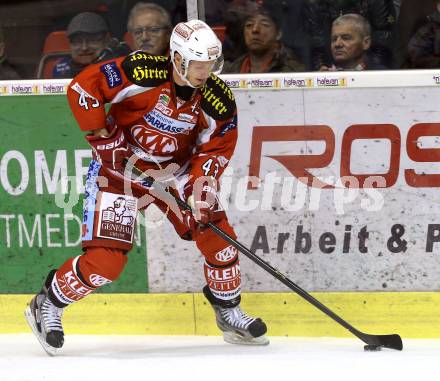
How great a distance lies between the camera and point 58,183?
5.78 meters

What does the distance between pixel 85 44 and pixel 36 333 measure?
1.50 meters

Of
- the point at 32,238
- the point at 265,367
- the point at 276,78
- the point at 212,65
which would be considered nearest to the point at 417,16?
the point at 276,78

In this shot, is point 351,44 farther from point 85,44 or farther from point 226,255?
point 85,44

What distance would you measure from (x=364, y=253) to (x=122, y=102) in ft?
4.62

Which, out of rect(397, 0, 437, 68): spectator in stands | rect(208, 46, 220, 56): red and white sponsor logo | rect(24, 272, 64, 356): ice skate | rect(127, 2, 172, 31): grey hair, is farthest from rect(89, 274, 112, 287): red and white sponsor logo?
rect(397, 0, 437, 68): spectator in stands

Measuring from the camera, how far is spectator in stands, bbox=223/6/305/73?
558cm

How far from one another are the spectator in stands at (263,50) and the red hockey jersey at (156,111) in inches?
17.4

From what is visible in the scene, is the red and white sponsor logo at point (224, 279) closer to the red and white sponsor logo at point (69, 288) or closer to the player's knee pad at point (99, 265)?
the player's knee pad at point (99, 265)

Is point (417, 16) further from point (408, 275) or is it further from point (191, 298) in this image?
point (191, 298)

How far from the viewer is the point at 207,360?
16.5 feet

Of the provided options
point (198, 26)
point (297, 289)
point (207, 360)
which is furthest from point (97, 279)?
point (198, 26)

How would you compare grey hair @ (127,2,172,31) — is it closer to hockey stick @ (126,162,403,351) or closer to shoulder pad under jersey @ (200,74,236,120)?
shoulder pad under jersey @ (200,74,236,120)

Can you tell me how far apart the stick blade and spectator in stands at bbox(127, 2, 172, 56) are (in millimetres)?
1716

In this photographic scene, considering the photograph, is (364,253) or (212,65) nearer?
(212,65)
